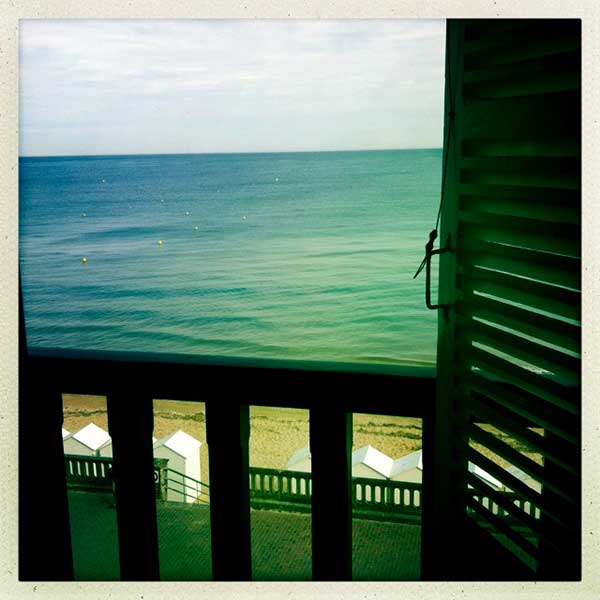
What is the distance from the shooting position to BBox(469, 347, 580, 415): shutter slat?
39.9 inches

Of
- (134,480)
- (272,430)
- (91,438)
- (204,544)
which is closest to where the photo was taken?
(134,480)

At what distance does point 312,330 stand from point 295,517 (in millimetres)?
11097

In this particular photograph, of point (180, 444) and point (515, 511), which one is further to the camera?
point (180, 444)

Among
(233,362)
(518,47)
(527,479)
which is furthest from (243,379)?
(527,479)

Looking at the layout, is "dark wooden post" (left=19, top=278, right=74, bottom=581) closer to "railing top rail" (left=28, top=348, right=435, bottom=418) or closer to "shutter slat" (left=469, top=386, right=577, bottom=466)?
"railing top rail" (left=28, top=348, right=435, bottom=418)

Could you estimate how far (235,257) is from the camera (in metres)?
23.0

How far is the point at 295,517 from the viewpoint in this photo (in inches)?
289

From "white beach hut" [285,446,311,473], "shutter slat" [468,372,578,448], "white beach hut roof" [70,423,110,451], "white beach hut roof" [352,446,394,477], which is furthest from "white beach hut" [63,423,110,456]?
"shutter slat" [468,372,578,448]

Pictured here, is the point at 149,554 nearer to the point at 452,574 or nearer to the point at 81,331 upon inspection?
the point at 452,574

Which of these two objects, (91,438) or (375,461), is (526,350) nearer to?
(91,438)

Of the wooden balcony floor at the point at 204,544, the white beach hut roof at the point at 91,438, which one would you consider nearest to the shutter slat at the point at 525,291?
the wooden balcony floor at the point at 204,544

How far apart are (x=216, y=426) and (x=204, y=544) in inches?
57.9

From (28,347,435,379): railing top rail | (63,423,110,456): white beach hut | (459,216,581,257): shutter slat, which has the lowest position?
(63,423,110,456): white beach hut

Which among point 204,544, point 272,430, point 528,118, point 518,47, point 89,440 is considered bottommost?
point 272,430
